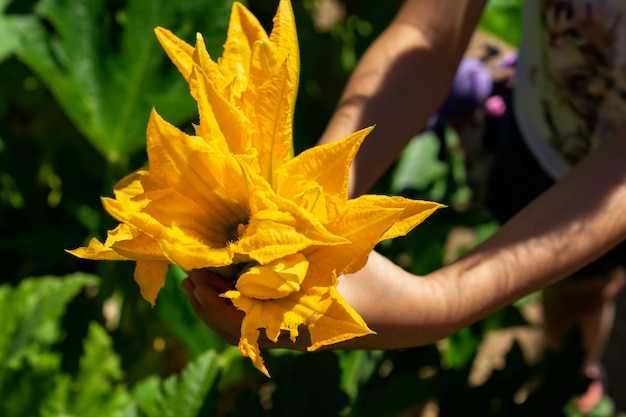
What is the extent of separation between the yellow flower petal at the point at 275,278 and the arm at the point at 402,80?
Answer: 15.5 inches

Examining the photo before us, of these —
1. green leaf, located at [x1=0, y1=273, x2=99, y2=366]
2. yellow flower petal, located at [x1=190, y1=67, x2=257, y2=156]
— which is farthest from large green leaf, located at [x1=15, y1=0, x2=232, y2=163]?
yellow flower petal, located at [x1=190, y1=67, x2=257, y2=156]

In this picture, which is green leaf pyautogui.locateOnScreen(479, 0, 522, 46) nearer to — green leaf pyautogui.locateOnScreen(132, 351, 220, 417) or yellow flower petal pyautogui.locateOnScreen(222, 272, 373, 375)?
green leaf pyautogui.locateOnScreen(132, 351, 220, 417)

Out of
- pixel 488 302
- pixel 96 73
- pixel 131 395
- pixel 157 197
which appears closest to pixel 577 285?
pixel 488 302

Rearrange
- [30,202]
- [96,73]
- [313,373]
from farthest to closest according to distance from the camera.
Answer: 1. [30,202]
2. [96,73]
3. [313,373]

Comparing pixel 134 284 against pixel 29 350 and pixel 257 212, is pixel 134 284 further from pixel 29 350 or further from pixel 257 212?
pixel 257 212

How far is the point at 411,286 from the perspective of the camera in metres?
0.88

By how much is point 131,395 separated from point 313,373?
37 cm

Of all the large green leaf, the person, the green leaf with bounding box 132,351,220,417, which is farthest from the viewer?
the large green leaf

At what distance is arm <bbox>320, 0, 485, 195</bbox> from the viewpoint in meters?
1.09

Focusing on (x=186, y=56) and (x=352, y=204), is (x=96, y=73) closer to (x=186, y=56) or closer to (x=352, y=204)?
(x=186, y=56)

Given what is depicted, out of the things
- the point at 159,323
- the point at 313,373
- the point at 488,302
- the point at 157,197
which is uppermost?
the point at 157,197

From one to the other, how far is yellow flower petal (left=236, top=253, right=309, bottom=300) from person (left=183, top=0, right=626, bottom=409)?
0.27 feet

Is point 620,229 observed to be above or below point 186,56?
below

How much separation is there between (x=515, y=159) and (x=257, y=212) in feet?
3.43
